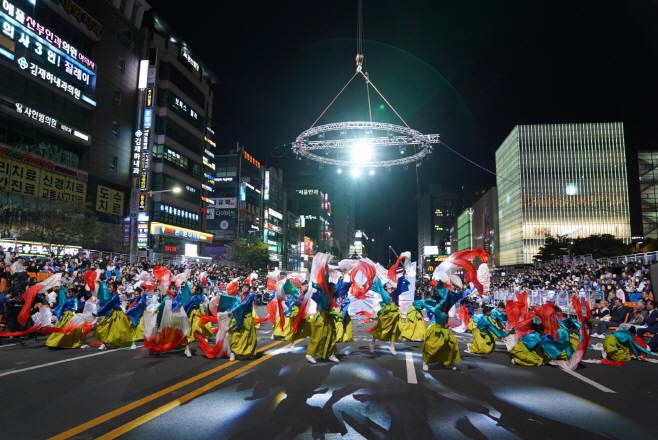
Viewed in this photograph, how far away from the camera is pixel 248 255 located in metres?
54.0

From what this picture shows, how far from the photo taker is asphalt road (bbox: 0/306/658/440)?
15.2 feet

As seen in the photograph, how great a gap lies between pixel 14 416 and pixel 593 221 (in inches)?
3392

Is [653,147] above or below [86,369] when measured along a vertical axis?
above

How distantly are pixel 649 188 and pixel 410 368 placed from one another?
86.6 meters

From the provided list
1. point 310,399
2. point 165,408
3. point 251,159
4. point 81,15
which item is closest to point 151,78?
point 81,15

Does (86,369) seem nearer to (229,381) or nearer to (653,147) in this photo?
(229,381)

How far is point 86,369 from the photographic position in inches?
300

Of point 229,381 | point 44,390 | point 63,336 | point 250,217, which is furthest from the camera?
point 250,217

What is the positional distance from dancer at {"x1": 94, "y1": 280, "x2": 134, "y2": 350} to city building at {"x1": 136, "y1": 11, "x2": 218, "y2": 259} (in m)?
27.9

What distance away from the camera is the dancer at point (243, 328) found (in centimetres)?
888

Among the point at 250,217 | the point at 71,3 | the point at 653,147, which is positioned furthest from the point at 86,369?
the point at 653,147

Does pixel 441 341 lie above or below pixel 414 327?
above

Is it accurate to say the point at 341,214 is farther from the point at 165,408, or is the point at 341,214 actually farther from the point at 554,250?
the point at 165,408

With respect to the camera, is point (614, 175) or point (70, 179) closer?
point (70, 179)
